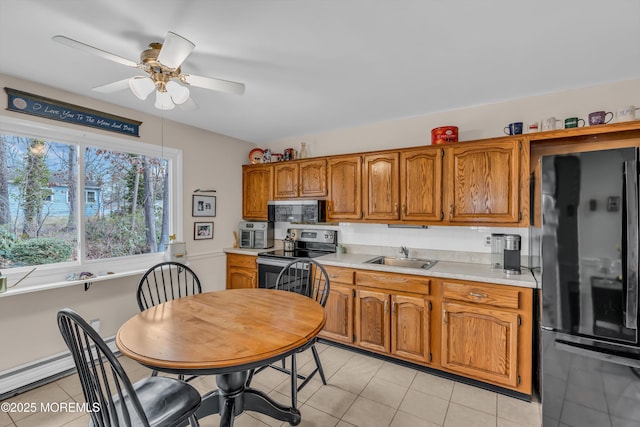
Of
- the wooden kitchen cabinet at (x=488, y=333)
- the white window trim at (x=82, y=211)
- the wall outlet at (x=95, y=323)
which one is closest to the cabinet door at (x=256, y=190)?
the white window trim at (x=82, y=211)

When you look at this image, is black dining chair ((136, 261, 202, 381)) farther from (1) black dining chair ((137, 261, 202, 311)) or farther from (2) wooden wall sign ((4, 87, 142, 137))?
(2) wooden wall sign ((4, 87, 142, 137))

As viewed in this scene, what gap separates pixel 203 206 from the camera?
12.1 ft

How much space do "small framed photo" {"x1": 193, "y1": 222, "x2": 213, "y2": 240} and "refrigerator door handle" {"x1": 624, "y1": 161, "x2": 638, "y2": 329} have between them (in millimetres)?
3742

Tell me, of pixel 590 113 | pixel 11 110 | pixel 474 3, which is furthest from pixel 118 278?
pixel 590 113

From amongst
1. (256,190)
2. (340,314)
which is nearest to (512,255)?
(340,314)

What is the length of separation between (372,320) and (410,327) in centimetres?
35

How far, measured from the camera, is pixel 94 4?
142 centimetres

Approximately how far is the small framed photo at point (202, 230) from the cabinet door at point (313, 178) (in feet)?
4.10

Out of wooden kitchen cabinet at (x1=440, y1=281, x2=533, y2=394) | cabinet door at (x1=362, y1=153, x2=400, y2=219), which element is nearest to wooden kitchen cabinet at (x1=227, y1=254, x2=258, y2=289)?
cabinet door at (x1=362, y1=153, x2=400, y2=219)

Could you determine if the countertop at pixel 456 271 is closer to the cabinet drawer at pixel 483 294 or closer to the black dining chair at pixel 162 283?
the cabinet drawer at pixel 483 294

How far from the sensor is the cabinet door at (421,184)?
2.71 metres

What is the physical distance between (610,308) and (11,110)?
422 centimetres

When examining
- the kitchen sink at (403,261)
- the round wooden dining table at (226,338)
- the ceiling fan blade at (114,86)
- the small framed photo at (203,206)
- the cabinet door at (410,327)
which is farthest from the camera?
the small framed photo at (203,206)

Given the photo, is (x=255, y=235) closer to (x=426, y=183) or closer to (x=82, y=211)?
(x=82, y=211)
